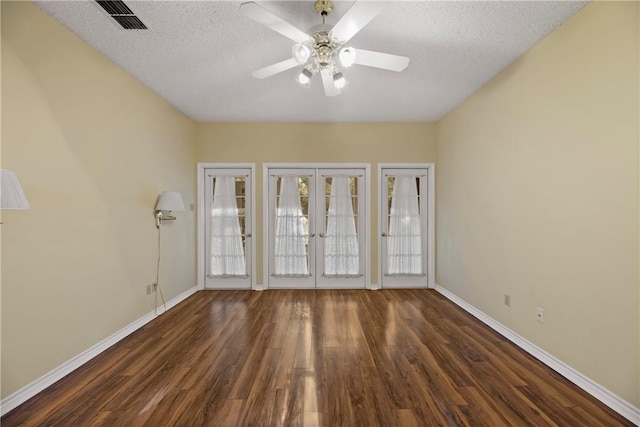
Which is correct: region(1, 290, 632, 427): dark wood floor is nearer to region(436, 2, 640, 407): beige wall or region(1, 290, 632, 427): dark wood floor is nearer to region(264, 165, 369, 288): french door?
region(436, 2, 640, 407): beige wall

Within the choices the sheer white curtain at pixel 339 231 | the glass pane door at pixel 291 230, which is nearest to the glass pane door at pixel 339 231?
the sheer white curtain at pixel 339 231

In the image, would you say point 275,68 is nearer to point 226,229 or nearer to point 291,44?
point 291,44

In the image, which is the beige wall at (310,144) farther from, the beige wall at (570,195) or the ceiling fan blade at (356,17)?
the ceiling fan blade at (356,17)

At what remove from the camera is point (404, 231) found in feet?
16.4

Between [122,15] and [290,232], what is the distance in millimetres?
3416

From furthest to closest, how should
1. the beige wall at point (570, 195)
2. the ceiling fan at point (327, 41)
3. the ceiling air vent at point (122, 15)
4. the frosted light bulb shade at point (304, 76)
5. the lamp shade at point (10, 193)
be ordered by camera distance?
the frosted light bulb shade at point (304, 76) < the ceiling air vent at point (122, 15) < the beige wall at point (570, 195) < the ceiling fan at point (327, 41) < the lamp shade at point (10, 193)

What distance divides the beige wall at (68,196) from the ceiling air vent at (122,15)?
49cm

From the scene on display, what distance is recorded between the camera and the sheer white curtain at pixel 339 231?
4973 mm

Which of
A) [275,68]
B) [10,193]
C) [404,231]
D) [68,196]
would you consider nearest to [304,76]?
[275,68]

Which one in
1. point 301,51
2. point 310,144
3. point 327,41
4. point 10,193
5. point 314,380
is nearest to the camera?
point 10,193

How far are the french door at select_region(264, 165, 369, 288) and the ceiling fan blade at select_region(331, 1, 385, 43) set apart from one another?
9.82ft

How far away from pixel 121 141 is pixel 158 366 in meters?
2.21

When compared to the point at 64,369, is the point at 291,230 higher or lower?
higher

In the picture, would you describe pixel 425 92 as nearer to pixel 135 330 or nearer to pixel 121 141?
pixel 121 141
